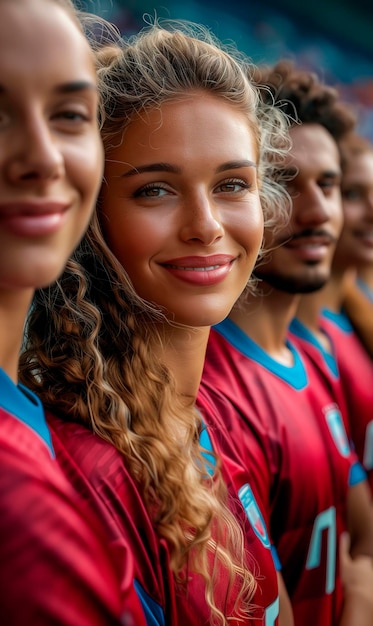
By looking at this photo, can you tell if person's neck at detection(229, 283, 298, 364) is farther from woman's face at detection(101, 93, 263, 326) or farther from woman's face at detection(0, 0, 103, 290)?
woman's face at detection(0, 0, 103, 290)

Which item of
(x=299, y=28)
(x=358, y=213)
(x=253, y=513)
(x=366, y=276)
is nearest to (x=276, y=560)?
(x=253, y=513)

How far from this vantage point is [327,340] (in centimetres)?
194

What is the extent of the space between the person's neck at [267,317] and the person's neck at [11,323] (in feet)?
2.53

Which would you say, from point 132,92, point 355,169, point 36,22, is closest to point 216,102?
point 132,92

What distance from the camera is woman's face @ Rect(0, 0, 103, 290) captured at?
62cm

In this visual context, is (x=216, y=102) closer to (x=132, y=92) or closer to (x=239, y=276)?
(x=132, y=92)

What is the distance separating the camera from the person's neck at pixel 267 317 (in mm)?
1498

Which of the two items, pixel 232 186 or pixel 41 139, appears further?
pixel 232 186

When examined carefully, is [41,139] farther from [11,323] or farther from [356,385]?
[356,385]

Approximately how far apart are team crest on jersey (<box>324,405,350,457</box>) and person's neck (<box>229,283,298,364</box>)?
16cm

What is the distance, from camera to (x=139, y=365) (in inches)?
38.9

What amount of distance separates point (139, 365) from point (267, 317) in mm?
611

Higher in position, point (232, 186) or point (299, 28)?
point (232, 186)

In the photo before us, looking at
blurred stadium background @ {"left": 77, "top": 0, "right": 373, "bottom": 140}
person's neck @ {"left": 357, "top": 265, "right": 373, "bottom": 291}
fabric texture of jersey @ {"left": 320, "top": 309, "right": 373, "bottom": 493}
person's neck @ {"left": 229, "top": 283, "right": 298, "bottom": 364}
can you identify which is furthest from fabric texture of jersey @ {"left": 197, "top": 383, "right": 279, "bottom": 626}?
blurred stadium background @ {"left": 77, "top": 0, "right": 373, "bottom": 140}
